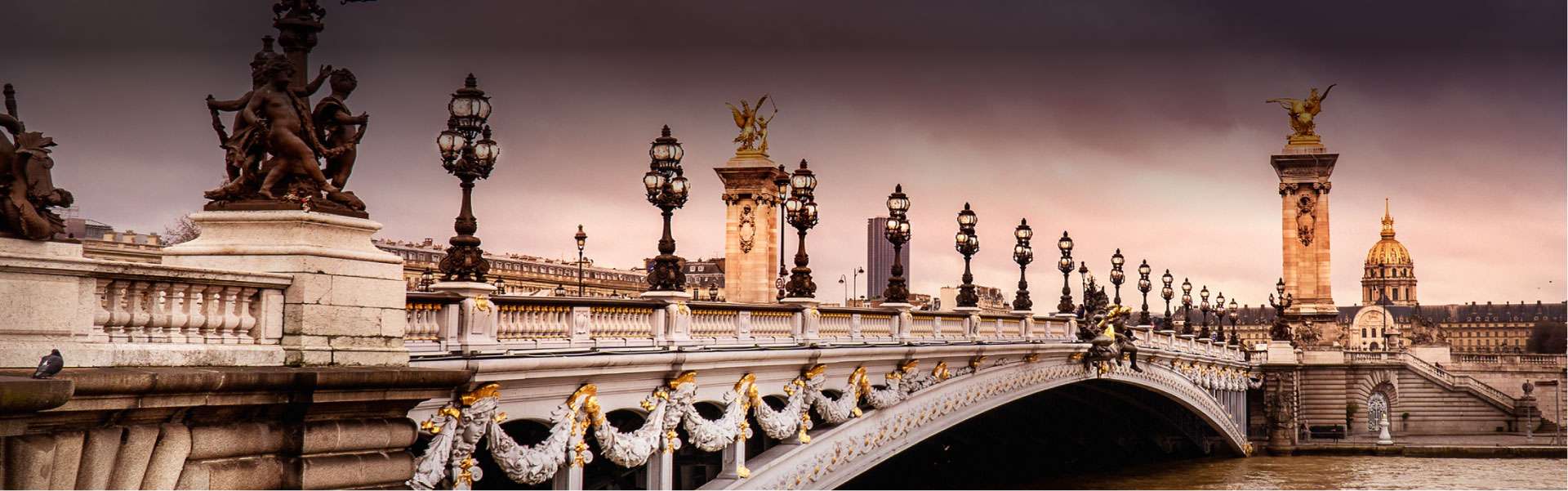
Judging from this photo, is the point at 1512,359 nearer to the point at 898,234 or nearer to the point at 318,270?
the point at 898,234

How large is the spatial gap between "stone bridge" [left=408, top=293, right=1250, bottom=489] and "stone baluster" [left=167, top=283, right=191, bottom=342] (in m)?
3.07

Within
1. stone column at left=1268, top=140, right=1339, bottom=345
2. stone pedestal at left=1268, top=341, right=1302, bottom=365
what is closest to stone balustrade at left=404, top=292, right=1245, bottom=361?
stone pedestal at left=1268, top=341, right=1302, bottom=365

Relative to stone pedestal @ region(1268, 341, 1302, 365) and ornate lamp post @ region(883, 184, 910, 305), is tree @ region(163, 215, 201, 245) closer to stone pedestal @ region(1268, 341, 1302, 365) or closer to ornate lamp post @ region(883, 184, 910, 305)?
ornate lamp post @ region(883, 184, 910, 305)

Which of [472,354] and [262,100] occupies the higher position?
[262,100]

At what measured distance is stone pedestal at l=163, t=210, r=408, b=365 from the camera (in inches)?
511

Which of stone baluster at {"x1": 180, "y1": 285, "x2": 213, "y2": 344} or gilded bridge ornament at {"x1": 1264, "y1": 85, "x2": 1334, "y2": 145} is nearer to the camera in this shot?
stone baluster at {"x1": 180, "y1": 285, "x2": 213, "y2": 344}

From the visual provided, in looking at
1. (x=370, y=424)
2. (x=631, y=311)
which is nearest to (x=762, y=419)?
(x=631, y=311)

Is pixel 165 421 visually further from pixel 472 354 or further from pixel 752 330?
pixel 752 330

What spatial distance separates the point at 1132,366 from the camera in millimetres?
48656

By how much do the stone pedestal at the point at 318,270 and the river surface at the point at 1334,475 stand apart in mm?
42192

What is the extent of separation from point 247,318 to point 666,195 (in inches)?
396

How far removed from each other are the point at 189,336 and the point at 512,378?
4.72m

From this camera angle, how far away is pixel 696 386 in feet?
70.0

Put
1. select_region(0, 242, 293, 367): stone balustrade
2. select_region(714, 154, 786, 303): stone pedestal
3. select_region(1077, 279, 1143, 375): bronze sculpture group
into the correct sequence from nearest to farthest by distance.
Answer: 1. select_region(0, 242, 293, 367): stone balustrade
2. select_region(1077, 279, 1143, 375): bronze sculpture group
3. select_region(714, 154, 786, 303): stone pedestal
